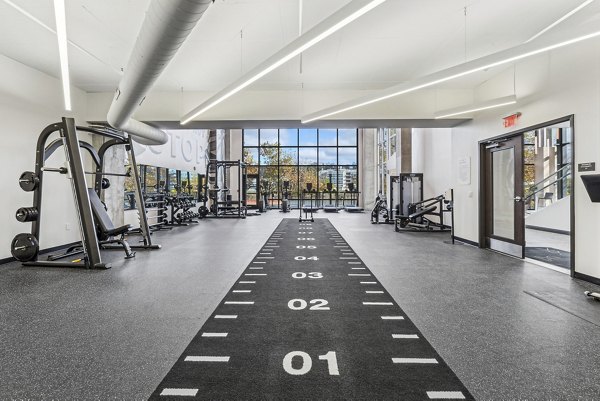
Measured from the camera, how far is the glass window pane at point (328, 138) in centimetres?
1709

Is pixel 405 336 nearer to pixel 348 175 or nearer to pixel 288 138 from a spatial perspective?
pixel 348 175

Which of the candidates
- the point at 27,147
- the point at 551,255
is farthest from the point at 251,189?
the point at 551,255

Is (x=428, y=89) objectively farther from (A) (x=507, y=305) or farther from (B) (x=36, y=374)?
(B) (x=36, y=374)

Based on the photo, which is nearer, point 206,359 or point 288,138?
point 206,359

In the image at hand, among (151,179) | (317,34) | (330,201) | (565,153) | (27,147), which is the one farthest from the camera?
(330,201)

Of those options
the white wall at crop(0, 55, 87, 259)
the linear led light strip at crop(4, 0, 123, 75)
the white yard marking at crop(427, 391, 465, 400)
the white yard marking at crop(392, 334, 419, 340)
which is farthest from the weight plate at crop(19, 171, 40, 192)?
the white yard marking at crop(427, 391, 465, 400)

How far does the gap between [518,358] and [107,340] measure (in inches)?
107

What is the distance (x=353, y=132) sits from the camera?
17.2 m

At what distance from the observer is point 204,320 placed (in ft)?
7.91

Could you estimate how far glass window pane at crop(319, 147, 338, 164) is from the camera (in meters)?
17.2

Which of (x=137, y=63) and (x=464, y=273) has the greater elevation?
(x=137, y=63)

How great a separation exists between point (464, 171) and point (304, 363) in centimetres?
565

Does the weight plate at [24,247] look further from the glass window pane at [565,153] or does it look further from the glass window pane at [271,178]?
the glass window pane at [271,178]

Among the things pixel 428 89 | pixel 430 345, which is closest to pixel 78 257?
pixel 430 345
